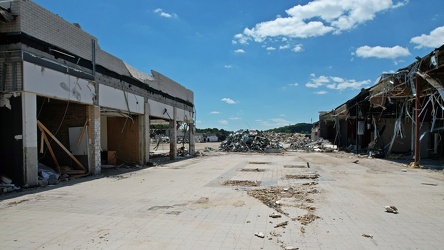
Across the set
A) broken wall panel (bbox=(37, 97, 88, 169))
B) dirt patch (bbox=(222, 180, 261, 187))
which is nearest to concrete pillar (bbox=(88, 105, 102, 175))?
broken wall panel (bbox=(37, 97, 88, 169))

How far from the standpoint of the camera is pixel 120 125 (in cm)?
1917

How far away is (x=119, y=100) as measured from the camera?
51.4 feet

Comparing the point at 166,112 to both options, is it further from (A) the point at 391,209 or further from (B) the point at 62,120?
(A) the point at 391,209

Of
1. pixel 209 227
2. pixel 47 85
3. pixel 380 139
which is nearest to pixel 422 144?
pixel 380 139

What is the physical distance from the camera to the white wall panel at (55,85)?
32.0ft

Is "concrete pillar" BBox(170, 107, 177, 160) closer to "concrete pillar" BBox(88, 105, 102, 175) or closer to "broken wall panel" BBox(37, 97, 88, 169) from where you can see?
"concrete pillar" BBox(88, 105, 102, 175)

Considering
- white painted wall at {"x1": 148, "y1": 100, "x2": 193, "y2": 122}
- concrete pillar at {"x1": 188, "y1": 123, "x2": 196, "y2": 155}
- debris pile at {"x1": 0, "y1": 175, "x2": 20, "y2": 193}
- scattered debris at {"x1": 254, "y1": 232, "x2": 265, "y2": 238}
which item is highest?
white painted wall at {"x1": 148, "y1": 100, "x2": 193, "y2": 122}

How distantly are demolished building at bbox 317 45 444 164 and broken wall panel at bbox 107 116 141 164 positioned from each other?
50.9ft

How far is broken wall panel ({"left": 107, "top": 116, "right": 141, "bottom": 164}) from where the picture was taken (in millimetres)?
18641

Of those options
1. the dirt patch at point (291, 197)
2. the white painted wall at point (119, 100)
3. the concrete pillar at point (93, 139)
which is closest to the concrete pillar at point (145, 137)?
the white painted wall at point (119, 100)

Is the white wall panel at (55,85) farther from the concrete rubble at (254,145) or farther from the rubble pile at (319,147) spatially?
the rubble pile at (319,147)

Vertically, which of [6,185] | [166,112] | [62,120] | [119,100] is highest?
[119,100]

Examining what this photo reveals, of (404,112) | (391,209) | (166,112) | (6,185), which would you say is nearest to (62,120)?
(6,185)

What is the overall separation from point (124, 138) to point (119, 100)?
155 inches
